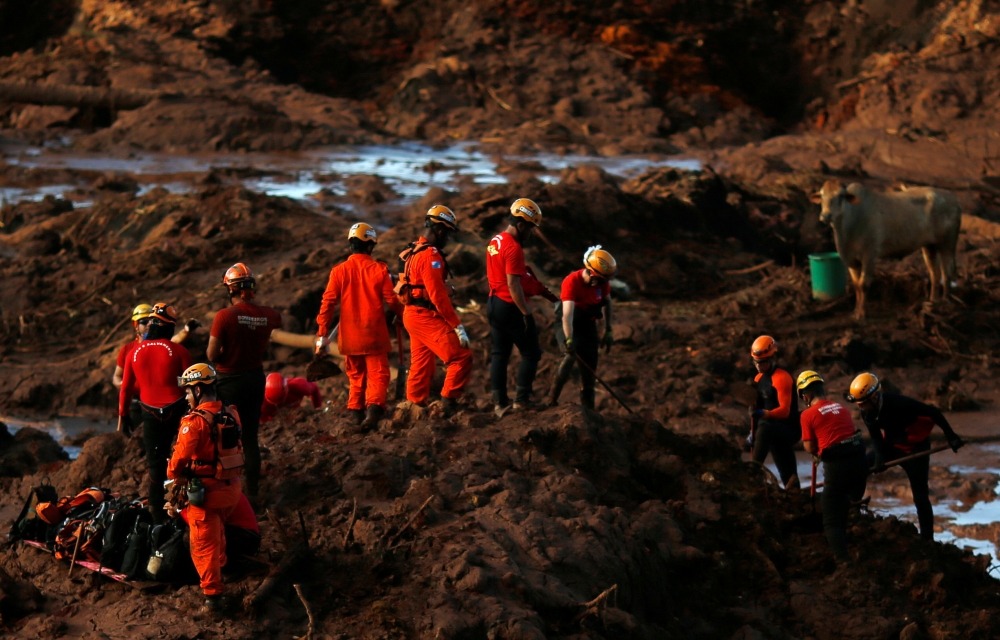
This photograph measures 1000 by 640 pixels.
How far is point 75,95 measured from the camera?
97.2ft

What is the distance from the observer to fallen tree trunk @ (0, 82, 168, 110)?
1156 inches

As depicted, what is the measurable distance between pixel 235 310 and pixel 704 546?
406cm

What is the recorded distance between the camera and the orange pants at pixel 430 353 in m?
9.67

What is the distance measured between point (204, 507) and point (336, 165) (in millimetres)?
19534

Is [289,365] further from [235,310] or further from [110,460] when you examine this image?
[235,310]

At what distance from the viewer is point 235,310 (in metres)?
8.55

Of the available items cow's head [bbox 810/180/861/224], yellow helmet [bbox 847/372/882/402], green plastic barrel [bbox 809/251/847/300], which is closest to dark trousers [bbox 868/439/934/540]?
yellow helmet [bbox 847/372/882/402]

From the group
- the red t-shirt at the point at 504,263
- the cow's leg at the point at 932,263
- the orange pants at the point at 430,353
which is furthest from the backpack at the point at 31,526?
the cow's leg at the point at 932,263

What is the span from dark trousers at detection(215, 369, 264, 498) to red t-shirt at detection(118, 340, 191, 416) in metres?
0.32

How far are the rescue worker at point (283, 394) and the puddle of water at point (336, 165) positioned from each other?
11.2 meters

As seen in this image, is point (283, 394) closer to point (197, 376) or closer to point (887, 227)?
point (197, 376)

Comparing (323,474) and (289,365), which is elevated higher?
Result: (323,474)

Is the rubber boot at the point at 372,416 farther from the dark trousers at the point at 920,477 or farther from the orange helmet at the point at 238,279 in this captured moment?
the dark trousers at the point at 920,477

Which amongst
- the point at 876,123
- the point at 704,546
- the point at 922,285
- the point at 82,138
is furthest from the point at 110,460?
the point at 876,123
